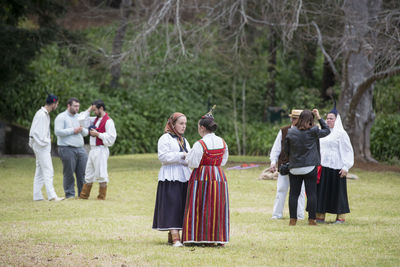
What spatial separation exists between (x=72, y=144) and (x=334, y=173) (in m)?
5.14

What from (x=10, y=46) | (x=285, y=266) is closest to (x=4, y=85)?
(x=10, y=46)

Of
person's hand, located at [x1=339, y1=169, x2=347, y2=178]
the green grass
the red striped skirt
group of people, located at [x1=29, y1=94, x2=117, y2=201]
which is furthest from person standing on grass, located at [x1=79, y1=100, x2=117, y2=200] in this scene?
the red striped skirt

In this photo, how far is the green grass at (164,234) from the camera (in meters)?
6.61

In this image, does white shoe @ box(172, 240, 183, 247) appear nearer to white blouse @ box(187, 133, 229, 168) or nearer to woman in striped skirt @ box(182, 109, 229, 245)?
woman in striped skirt @ box(182, 109, 229, 245)

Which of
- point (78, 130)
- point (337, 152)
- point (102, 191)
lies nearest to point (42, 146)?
point (78, 130)

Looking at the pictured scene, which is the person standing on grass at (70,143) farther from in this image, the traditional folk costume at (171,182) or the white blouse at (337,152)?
the traditional folk costume at (171,182)

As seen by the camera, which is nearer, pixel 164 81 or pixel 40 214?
pixel 40 214

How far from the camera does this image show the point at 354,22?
18062mm

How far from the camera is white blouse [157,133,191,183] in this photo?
7340mm

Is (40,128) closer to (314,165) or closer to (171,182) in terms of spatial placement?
(171,182)

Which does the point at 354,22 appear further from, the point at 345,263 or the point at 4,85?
the point at 345,263

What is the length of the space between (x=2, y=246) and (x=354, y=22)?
13425mm

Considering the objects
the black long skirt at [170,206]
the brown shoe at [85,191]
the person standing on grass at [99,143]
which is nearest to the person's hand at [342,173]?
the black long skirt at [170,206]

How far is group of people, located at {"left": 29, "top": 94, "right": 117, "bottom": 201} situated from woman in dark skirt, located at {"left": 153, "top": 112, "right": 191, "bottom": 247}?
460 centimetres
